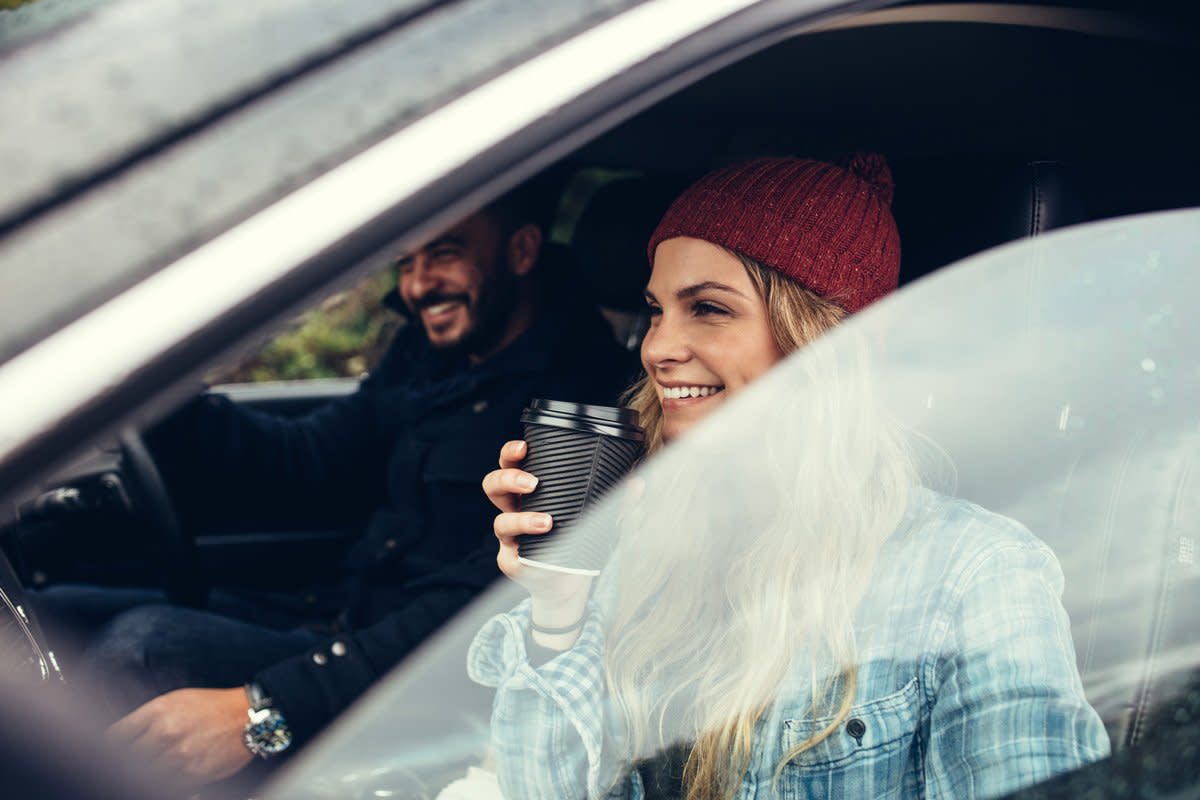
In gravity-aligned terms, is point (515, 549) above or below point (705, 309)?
below

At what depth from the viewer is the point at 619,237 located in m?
2.30

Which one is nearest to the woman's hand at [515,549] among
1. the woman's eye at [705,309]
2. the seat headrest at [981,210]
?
the woman's eye at [705,309]

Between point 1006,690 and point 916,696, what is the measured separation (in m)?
0.11

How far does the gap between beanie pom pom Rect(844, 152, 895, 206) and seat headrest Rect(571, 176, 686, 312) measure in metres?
0.61

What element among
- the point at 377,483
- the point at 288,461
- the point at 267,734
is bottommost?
the point at 267,734

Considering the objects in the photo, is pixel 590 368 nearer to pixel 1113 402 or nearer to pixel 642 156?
pixel 642 156

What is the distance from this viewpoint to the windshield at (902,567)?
112cm

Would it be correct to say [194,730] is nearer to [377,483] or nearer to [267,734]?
[267,734]

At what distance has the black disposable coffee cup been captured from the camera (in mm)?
1034

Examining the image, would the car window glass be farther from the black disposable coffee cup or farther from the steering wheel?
the steering wheel

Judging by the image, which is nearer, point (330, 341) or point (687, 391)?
point (687, 391)

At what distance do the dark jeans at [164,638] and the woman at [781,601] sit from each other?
61 centimetres

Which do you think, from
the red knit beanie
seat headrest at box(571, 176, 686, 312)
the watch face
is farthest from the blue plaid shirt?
seat headrest at box(571, 176, 686, 312)

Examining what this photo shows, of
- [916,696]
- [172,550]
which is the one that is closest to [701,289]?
[916,696]
